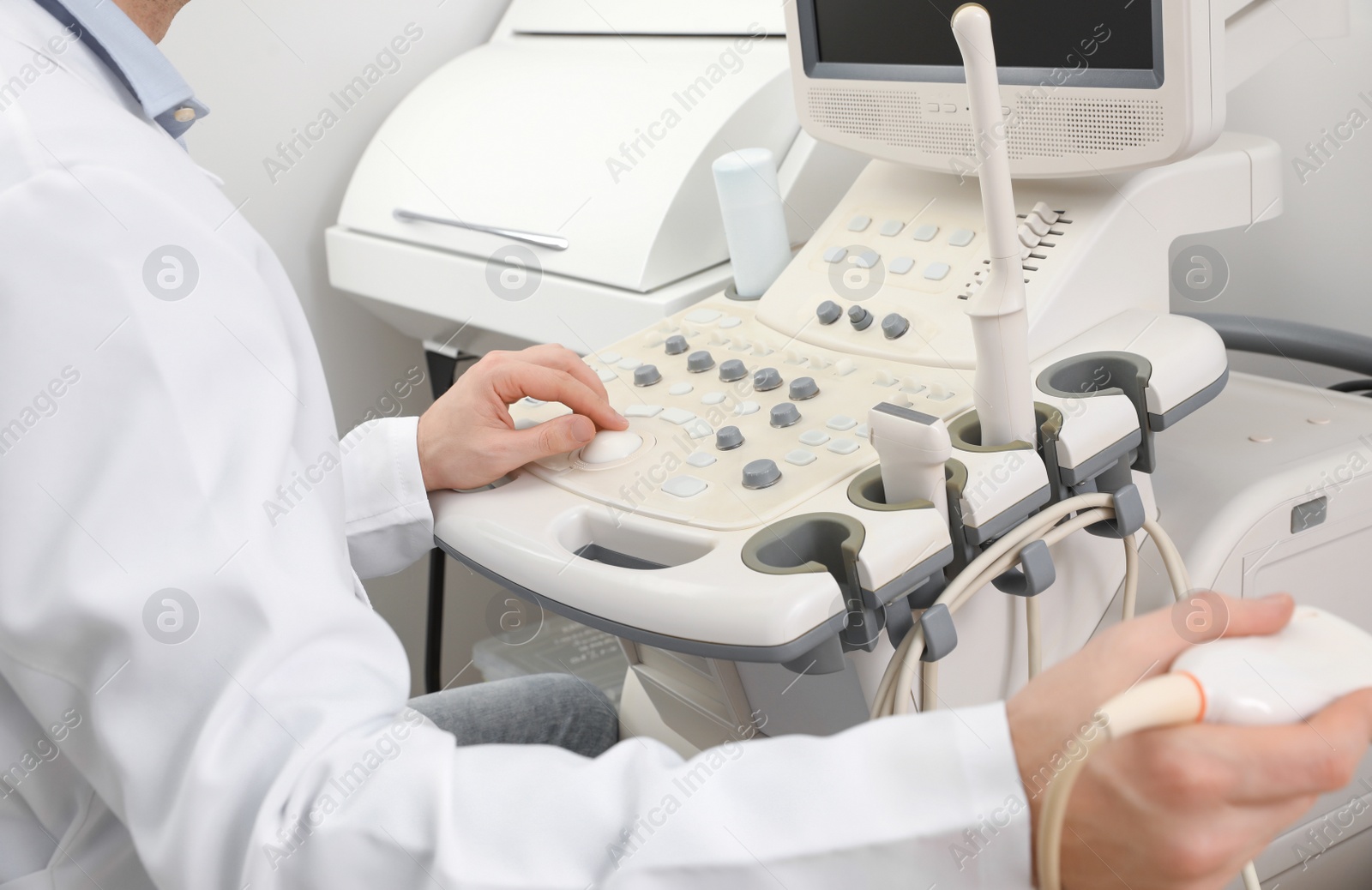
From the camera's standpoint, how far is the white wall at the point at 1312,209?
45.1 inches

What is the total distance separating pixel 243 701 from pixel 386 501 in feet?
1.30

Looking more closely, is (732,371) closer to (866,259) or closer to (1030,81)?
(866,259)

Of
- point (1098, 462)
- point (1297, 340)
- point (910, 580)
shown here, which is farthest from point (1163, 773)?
point (1297, 340)

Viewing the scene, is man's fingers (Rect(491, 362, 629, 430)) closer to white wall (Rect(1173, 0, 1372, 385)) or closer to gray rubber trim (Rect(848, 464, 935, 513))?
gray rubber trim (Rect(848, 464, 935, 513))

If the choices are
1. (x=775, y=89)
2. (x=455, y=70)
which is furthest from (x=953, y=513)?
(x=455, y=70)

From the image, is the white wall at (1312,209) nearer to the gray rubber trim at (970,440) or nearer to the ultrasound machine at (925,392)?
the ultrasound machine at (925,392)

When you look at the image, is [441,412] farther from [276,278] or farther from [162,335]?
[162,335]

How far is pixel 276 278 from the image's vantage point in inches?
25.8

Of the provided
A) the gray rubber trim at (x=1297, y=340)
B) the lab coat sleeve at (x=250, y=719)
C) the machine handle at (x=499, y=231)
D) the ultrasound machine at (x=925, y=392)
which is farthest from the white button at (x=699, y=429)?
the gray rubber trim at (x=1297, y=340)

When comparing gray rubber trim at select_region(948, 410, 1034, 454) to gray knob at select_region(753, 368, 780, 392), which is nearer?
gray rubber trim at select_region(948, 410, 1034, 454)

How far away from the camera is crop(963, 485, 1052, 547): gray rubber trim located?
0.69 m

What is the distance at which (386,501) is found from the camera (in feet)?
2.83

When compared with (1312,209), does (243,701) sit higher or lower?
higher

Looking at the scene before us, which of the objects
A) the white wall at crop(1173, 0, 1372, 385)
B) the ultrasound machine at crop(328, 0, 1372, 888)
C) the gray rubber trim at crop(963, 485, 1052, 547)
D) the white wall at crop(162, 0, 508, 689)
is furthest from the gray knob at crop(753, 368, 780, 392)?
the white wall at crop(162, 0, 508, 689)
